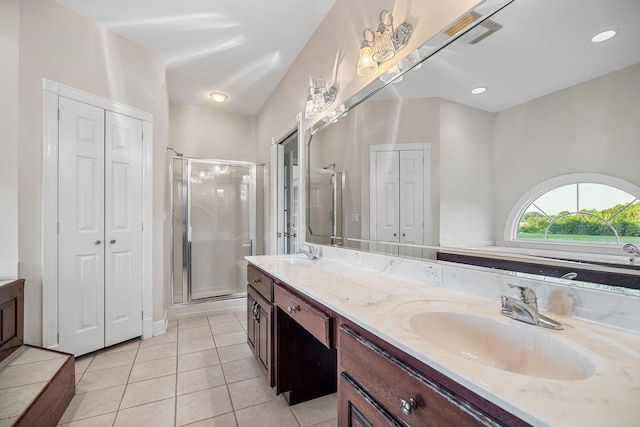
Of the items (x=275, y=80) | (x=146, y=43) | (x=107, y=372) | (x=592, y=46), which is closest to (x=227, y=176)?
(x=275, y=80)

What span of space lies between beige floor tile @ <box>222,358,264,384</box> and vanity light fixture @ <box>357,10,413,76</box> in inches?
83.1

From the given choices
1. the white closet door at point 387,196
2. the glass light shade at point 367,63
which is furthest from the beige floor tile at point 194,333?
the glass light shade at point 367,63

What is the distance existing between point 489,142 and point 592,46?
0.37m

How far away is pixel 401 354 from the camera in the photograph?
2.31 ft

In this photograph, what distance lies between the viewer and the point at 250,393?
5.90ft

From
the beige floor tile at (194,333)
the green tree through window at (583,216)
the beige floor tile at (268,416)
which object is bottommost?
the beige floor tile at (194,333)

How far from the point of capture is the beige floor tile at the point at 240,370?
6.49 ft

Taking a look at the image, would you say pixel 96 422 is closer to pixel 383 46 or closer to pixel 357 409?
pixel 357 409

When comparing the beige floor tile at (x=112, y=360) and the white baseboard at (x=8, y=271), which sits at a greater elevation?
the white baseboard at (x=8, y=271)

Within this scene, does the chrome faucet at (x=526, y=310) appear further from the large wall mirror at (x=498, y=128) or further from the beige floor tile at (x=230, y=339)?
the beige floor tile at (x=230, y=339)

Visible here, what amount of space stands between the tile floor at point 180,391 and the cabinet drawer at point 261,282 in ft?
2.09

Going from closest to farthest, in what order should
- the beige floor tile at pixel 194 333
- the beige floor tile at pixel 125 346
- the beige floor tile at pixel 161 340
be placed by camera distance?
the beige floor tile at pixel 125 346, the beige floor tile at pixel 161 340, the beige floor tile at pixel 194 333

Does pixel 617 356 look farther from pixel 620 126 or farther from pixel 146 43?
pixel 146 43

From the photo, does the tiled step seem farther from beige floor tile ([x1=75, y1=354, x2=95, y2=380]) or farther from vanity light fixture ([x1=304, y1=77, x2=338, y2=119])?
vanity light fixture ([x1=304, y1=77, x2=338, y2=119])
